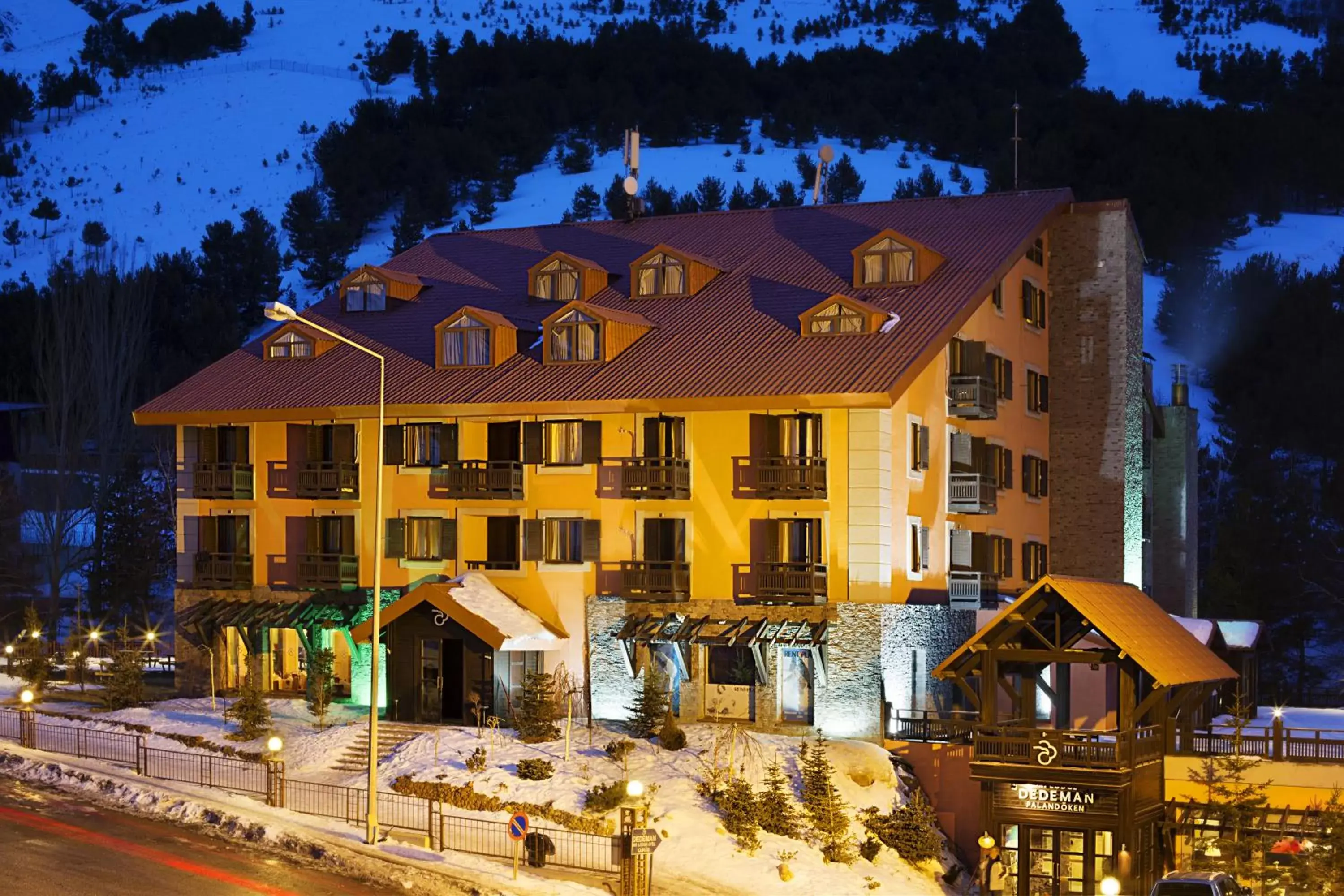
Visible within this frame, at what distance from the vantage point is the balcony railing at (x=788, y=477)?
5159cm

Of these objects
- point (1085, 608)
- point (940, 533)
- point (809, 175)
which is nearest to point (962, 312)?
point (940, 533)

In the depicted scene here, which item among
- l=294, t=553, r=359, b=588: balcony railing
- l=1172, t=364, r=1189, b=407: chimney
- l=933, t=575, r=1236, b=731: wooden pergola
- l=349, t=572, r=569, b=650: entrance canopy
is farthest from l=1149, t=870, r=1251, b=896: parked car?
l=1172, t=364, r=1189, b=407: chimney

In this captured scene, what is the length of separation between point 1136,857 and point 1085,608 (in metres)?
6.03

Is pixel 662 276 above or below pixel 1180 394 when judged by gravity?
above

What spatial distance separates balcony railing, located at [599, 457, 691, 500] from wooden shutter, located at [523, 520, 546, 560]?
3.34 m

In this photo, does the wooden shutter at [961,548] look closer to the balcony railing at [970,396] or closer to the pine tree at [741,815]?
the balcony railing at [970,396]

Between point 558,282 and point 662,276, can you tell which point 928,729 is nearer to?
point 662,276

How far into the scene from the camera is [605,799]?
45.6 m

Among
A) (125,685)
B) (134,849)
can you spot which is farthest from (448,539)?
(134,849)

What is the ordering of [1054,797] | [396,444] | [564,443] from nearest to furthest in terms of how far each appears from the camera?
[1054,797] < [564,443] < [396,444]

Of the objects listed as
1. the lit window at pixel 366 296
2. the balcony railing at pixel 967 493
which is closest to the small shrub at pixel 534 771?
the balcony railing at pixel 967 493

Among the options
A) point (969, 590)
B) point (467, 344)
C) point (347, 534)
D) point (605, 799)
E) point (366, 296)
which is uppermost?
point (366, 296)

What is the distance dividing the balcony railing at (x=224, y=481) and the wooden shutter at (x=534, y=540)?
35.6ft

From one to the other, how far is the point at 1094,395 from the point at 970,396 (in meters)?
10.2
